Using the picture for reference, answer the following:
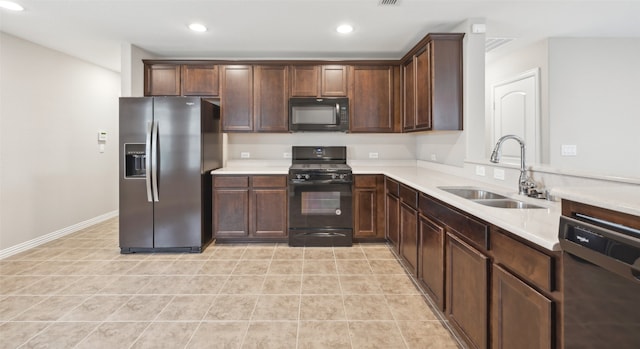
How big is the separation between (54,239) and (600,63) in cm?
673

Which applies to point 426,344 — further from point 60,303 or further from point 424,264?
point 60,303

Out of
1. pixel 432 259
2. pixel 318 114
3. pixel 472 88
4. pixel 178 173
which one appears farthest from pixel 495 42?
pixel 178 173

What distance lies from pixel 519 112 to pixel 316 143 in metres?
2.58

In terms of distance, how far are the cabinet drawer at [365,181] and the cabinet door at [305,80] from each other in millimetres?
1180

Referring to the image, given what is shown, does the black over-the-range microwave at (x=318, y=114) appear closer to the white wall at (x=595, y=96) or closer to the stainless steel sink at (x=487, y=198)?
the stainless steel sink at (x=487, y=198)

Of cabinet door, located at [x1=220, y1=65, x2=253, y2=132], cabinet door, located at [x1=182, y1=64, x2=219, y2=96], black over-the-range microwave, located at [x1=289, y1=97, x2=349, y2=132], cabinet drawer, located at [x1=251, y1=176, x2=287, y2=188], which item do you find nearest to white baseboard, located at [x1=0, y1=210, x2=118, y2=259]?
cabinet door, located at [x1=182, y1=64, x2=219, y2=96]

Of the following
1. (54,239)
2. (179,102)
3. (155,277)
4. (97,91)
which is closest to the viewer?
(155,277)

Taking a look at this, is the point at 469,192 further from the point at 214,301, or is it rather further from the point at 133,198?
the point at 133,198

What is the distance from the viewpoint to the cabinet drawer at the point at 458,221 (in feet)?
4.99

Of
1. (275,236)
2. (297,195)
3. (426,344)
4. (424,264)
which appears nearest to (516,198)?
(424,264)

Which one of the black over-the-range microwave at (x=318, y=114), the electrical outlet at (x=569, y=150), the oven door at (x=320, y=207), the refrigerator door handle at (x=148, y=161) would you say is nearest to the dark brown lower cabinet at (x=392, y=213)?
the oven door at (x=320, y=207)

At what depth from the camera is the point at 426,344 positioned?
186 cm

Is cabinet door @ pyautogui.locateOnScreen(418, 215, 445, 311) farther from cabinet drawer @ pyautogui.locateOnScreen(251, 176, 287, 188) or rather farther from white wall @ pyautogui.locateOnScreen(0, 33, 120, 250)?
white wall @ pyautogui.locateOnScreen(0, 33, 120, 250)

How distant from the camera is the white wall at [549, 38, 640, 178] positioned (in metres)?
3.55
